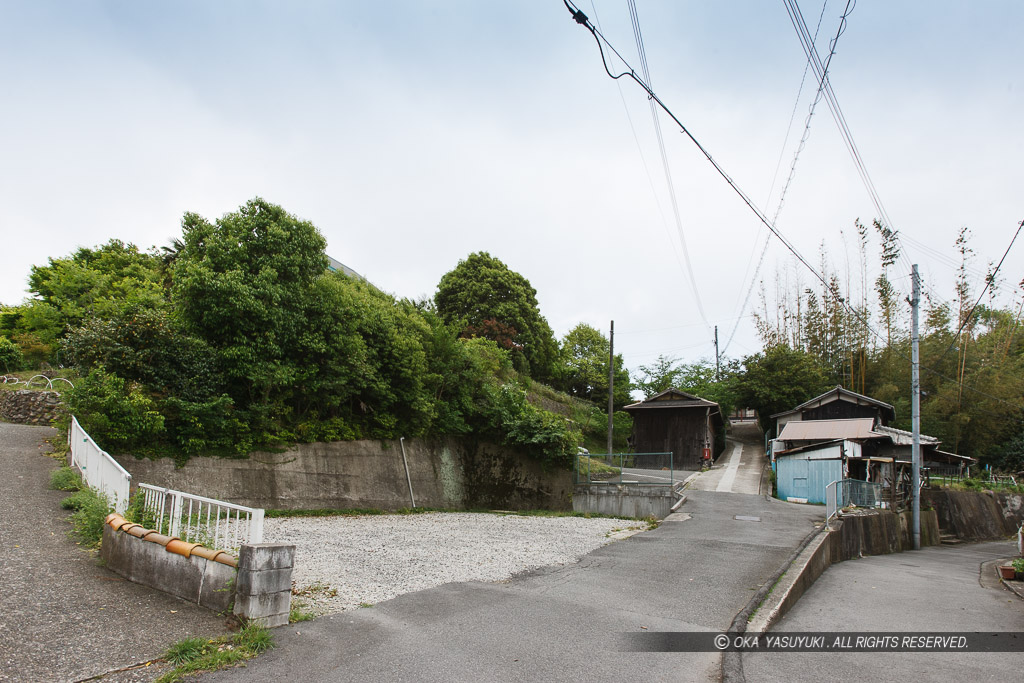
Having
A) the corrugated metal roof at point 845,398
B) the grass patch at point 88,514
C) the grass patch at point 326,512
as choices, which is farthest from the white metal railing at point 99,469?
the corrugated metal roof at point 845,398

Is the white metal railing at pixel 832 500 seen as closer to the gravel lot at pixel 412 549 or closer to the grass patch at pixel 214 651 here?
the gravel lot at pixel 412 549

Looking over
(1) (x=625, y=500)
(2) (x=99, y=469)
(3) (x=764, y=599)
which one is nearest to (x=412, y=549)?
(2) (x=99, y=469)

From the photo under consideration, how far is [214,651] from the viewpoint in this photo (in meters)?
3.96

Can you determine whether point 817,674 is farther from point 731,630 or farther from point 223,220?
point 223,220

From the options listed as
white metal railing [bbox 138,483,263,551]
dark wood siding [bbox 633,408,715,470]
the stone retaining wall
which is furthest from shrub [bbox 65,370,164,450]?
dark wood siding [bbox 633,408,715,470]

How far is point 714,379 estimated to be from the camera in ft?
137

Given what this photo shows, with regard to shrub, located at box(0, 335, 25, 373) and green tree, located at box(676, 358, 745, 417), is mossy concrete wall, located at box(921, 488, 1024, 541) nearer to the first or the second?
green tree, located at box(676, 358, 745, 417)

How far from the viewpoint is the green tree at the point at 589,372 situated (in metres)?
36.0

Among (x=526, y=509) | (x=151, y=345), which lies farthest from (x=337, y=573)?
(x=526, y=509)

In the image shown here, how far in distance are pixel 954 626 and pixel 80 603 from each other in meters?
9.01

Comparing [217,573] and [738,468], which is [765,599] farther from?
[738,468]

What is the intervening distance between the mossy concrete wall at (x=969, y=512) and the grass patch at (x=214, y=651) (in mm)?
25057

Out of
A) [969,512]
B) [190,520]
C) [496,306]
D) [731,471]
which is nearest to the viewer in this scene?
[190,520]

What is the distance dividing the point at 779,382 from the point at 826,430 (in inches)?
384
